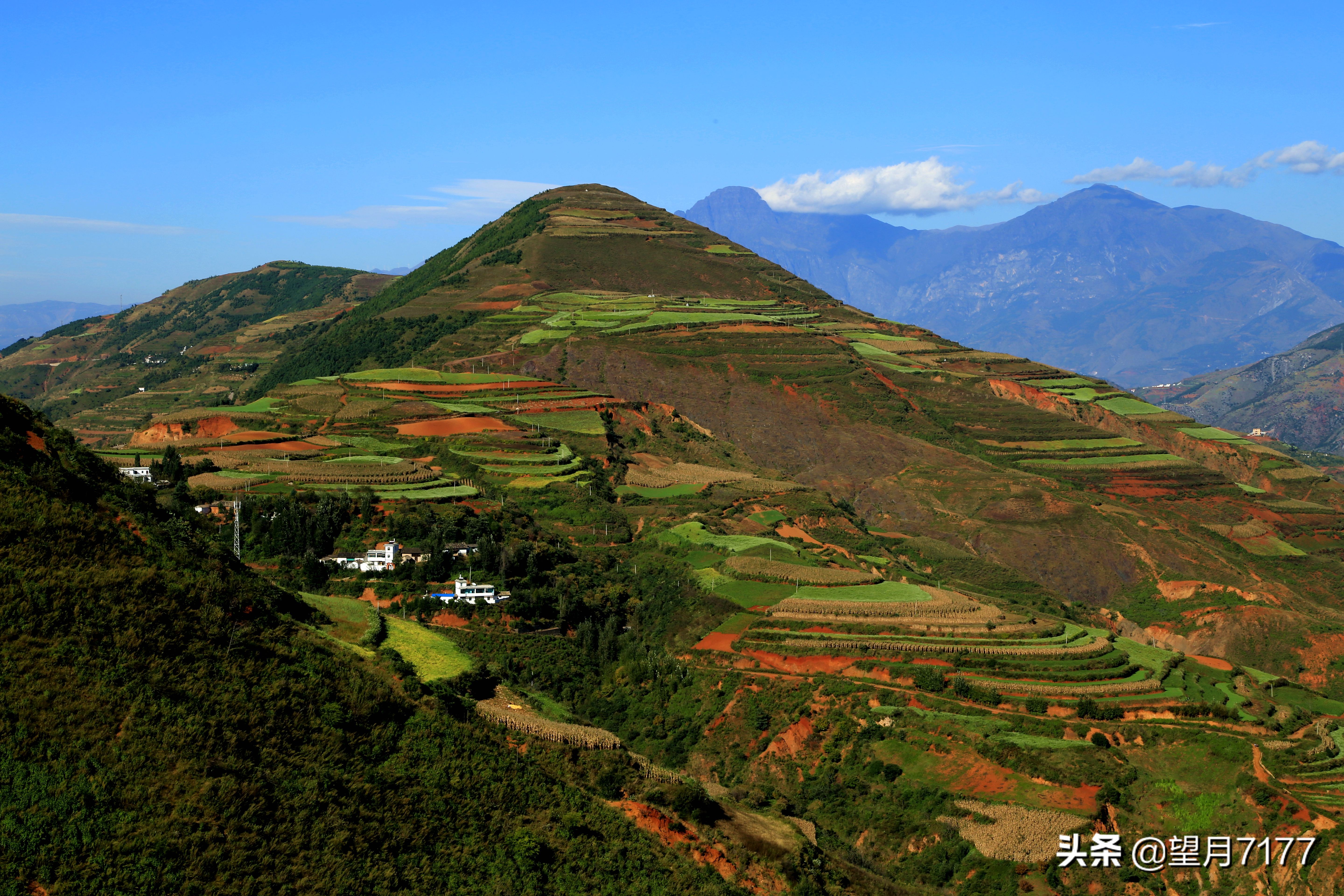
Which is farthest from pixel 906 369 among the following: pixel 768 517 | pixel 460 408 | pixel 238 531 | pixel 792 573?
pixel 238 531

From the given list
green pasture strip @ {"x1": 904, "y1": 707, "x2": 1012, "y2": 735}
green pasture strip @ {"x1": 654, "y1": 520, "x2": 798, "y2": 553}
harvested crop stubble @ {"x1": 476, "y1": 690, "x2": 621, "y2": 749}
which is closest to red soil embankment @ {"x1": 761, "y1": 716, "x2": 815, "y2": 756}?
green pasture strip @ {"x1": 904, "y1": 707, "x2": 1012, "y2": 735}

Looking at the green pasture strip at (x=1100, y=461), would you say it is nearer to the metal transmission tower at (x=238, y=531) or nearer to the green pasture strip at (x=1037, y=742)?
the green pasture strip at (x=1037, y=742)

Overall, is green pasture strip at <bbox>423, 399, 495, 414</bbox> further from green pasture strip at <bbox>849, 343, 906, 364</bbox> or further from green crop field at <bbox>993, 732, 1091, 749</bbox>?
green crop field at <bbox>993, 732, 1091, 749</bbox>

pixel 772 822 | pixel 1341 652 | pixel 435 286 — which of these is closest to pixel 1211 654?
pixel 1341 652

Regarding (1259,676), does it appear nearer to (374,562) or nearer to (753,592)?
(753,592)

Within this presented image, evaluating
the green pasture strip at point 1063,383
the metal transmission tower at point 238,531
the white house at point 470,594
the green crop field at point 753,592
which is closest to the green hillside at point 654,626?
the green crop field at point 753,592

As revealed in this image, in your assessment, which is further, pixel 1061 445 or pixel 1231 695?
pixel 1061 445

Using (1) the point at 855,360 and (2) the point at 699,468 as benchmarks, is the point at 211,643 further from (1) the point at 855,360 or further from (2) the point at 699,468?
(1) the point at 855,360
